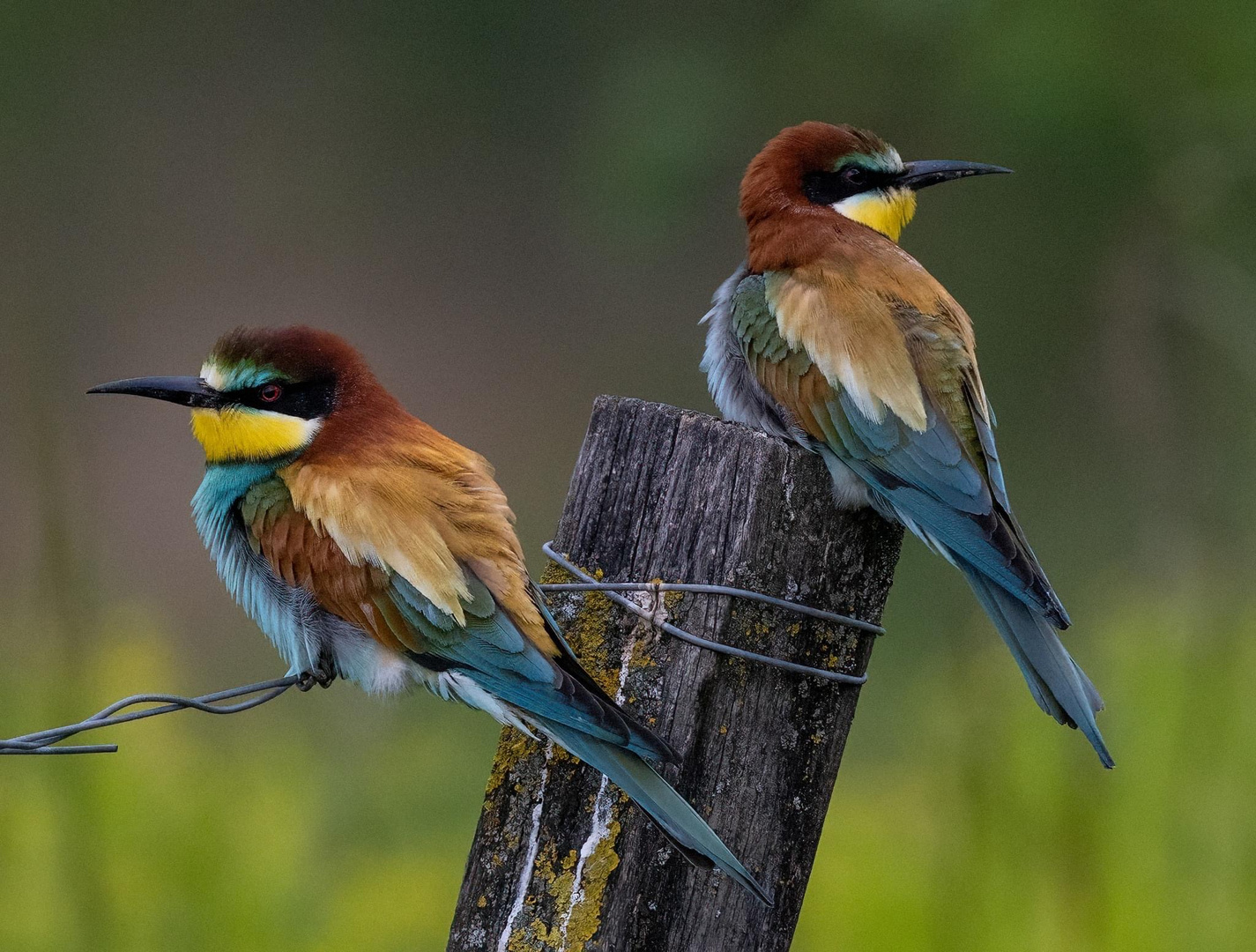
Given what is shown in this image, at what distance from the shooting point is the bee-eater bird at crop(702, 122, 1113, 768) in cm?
209

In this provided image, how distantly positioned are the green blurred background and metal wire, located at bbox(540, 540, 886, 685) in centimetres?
68

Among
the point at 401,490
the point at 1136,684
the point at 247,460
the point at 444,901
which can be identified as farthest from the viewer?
the point at 444,901

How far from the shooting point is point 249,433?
6.85ft

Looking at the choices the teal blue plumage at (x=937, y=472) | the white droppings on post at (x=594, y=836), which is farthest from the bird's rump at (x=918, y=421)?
the white droppings on post at (x=594, y=836)

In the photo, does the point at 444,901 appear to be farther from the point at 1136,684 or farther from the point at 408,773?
the point at 1136,684

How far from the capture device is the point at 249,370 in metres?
2.12

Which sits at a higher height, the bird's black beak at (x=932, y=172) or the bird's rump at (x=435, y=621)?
the bird's black beak at (x=932, y=172)

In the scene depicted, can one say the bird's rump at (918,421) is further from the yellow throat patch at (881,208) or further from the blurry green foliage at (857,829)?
the yellow throat patch at (881,208)

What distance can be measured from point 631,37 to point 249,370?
4084 mm

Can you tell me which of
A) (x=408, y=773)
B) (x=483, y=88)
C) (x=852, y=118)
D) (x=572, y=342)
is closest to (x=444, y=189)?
(x=483, y=88)

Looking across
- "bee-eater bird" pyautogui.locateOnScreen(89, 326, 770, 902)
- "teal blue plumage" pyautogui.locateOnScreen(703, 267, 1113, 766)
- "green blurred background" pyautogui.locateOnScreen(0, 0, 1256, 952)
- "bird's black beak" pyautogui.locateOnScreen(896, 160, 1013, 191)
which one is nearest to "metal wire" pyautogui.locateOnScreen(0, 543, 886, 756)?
"bee-eater bird" pyautogui.locateOnScreen(89, 326, 770, 902)

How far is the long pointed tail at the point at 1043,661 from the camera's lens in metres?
1.97

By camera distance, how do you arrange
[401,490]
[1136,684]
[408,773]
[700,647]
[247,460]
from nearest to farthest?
1. [700,647]
2. [401,490]
3. [247,460]
4. [1136,684]
5. [408,773]

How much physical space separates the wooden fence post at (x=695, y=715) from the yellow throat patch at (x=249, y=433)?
0.57 metres
